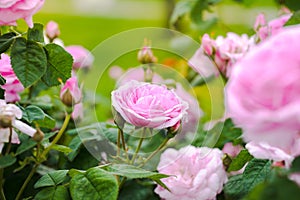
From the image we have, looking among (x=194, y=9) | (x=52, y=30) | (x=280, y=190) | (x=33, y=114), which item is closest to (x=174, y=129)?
(x=33, y=114)

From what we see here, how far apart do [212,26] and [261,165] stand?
67 centimetres

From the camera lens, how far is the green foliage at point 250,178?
72 centimetres

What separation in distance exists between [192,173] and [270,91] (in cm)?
44

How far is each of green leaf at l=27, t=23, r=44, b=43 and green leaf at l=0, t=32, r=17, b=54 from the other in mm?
19


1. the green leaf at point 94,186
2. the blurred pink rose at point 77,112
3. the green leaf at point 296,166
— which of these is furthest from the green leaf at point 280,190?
the blurred pink rose at point 77,112

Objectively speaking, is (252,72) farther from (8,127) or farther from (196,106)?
(196,106)

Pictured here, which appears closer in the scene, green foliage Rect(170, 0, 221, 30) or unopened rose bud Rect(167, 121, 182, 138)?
unopened rose bud Rect(167, 121, 182, 138)

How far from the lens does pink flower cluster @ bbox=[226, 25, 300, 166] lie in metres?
0.41

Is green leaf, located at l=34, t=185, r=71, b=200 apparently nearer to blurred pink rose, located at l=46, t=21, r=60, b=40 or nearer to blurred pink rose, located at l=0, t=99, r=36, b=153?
blurred pink rose, located at l=0, t=99, r=36, b=153

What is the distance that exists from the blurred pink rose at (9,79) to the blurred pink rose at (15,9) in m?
0.10

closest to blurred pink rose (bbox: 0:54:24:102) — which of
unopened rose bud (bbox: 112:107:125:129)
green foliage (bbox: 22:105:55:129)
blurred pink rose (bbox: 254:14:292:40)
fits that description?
green foliage (bbox: 22:105:55:129)

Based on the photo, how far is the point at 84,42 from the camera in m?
3.60

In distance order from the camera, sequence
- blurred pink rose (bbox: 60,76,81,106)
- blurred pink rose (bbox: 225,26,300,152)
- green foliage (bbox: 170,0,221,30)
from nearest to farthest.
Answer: blurred pink rose (bbox: 225,26,300,152) → blurred pink rose (bbox: 60,76,81,106) → green foliage (bbox: 170,0,221,30)

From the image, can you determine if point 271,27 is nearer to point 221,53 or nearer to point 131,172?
point 221,53
